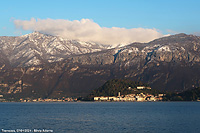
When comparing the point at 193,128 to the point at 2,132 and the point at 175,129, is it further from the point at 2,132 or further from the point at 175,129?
the point at 2,132

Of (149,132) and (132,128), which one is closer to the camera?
(149,132)

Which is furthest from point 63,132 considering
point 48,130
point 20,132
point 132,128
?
point 132,128

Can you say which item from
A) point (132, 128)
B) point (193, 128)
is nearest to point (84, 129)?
point (132, 128)

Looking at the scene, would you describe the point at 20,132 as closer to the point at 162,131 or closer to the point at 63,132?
the point at 63,132

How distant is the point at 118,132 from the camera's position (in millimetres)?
117312

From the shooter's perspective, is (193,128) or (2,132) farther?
(193,128)

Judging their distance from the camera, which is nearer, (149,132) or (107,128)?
Answer: (149,132)

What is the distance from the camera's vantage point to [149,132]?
117125 millimetres

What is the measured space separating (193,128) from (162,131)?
14.4 meters

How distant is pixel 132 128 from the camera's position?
128m

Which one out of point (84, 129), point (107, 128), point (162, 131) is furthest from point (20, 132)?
point (162, 131)

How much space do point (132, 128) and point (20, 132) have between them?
1579 inches

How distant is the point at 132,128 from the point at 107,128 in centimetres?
917

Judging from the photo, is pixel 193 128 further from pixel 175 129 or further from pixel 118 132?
pixel 118 132
